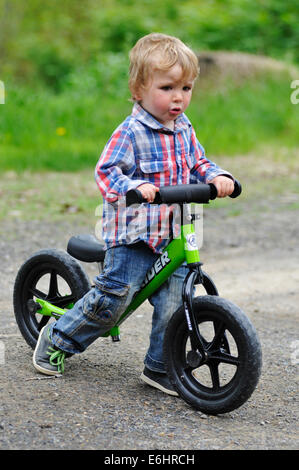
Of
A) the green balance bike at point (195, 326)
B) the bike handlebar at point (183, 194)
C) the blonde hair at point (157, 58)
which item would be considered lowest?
the green balance bike at point (195, 326)

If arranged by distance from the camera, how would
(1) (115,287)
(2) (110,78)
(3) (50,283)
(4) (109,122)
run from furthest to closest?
(2) (110,78) → (4) (109,122) → (3) (50,283) → (1) (115,287)

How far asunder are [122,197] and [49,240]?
124 inches

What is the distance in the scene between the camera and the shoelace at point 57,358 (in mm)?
3355

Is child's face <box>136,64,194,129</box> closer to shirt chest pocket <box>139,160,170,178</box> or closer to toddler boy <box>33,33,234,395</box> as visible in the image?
toddler boy <box>33,33,234,395</box>

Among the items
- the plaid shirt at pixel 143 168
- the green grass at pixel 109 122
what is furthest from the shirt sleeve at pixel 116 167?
the green grass at pixel 109 122

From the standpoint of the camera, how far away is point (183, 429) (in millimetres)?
2891

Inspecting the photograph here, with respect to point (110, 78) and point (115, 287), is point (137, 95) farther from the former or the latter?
point (110, 78)

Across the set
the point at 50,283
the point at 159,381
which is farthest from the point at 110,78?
the point at 159,381

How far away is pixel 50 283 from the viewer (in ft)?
12.0

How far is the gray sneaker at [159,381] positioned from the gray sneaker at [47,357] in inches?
14.8

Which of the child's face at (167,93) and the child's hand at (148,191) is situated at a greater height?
the child's face at (167,93)

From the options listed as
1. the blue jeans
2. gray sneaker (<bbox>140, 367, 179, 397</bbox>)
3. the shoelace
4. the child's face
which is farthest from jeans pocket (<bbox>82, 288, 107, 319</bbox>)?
the child's face

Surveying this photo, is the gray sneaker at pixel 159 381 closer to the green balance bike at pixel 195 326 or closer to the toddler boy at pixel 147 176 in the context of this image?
the toddler boy at pixel 147 176

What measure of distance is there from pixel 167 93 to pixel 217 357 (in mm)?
1061
